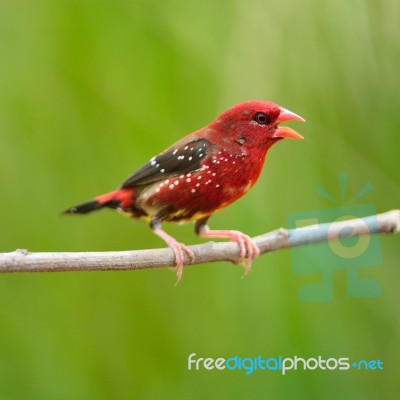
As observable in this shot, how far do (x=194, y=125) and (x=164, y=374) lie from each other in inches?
23.7

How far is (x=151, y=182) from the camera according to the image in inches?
56.1

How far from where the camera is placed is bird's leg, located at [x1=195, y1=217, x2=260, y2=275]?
1319 millimetres

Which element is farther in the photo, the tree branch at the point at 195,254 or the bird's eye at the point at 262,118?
the bird's eye at the point at 262,118

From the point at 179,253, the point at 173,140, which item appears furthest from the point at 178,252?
the point at 173,140

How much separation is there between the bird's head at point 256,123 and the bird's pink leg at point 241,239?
0.64 ft

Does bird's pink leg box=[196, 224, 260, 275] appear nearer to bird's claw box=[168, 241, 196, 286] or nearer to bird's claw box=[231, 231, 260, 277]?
bird's claw box=[231, 231, 260, 277]

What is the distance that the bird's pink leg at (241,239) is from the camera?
1.32 metres

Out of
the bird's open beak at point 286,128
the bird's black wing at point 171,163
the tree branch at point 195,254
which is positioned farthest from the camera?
A: the bird's black wing at point 171,163

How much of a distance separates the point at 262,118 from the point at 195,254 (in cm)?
29

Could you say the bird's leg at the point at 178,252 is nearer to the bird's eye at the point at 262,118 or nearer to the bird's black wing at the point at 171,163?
the bird's black wing at the point at 171,163

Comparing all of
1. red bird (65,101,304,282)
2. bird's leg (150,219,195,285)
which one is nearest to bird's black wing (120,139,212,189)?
red bird (65,101,304,282)

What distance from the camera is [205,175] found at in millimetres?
1362

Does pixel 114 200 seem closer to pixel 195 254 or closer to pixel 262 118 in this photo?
A: pixel 195 254

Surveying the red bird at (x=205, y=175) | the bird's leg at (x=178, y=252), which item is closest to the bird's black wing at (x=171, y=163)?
the red bird at (x=205, y=175)
